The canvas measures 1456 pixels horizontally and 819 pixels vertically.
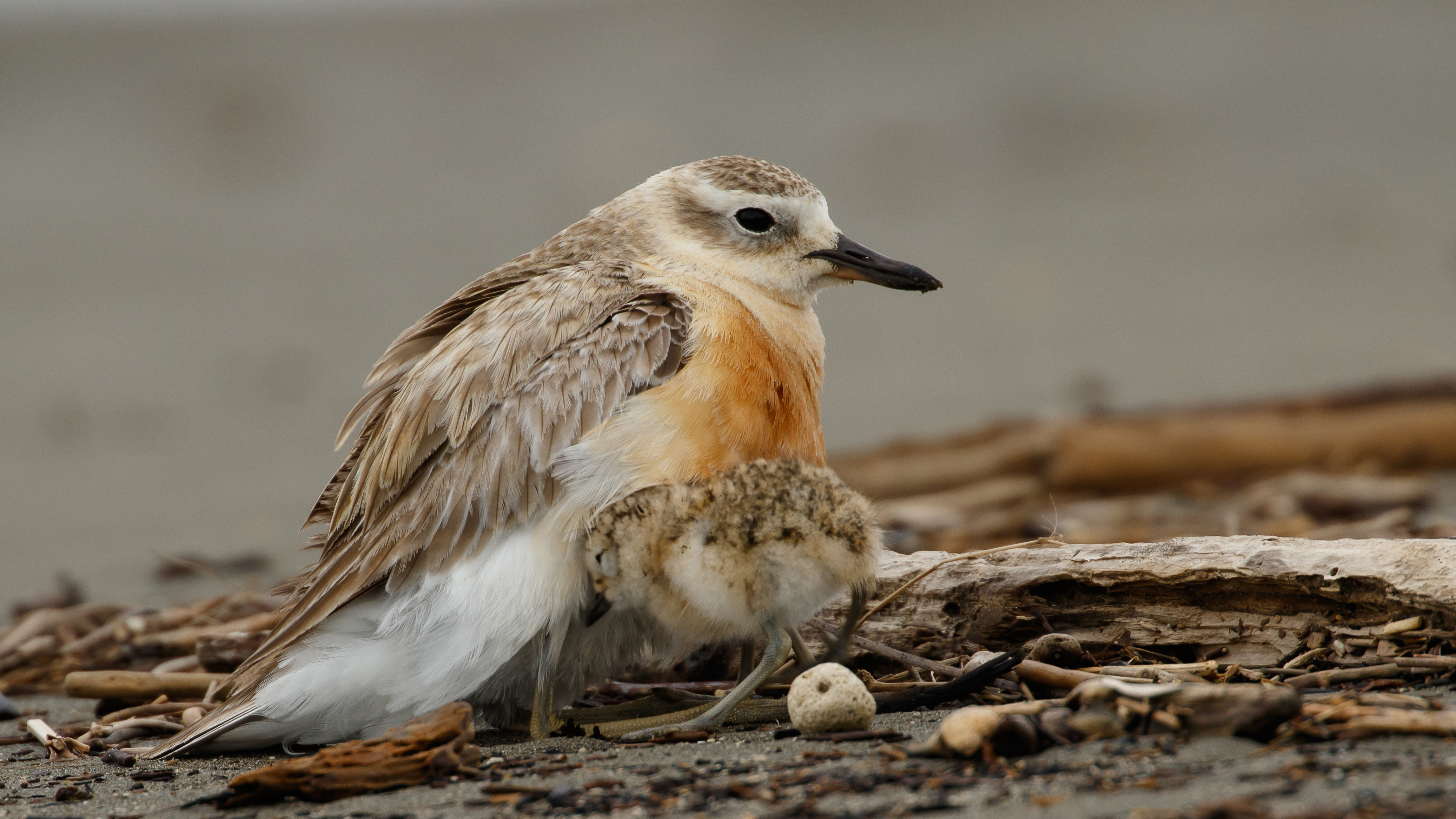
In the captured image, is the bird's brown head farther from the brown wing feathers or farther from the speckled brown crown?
the brown wing feathers

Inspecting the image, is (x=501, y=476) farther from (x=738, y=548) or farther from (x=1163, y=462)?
(x=1163, y=462)

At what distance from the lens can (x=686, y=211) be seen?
532 centimetres

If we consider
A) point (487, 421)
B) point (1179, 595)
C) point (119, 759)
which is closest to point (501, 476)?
point (487, 421)

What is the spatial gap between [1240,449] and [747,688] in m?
5.12

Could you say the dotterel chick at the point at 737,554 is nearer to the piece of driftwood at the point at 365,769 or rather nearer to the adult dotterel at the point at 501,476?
the adult dotterel at the point at 501,476

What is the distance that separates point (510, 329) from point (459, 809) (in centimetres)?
178

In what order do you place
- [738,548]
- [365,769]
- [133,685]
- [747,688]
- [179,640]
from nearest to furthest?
[365,769] < [738,548] < [747,688] < [133,685] < [179,640]

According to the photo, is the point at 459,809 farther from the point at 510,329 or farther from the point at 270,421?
the point at 270,421

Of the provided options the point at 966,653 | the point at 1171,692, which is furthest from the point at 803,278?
the point at 1171,692

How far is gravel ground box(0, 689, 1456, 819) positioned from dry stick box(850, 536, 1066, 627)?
0.72 m

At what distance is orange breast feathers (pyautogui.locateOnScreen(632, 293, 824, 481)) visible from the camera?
4070mm

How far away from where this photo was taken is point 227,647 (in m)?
5.18

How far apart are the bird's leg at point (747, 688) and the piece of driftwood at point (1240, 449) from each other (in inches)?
176

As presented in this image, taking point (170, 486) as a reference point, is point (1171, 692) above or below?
below
